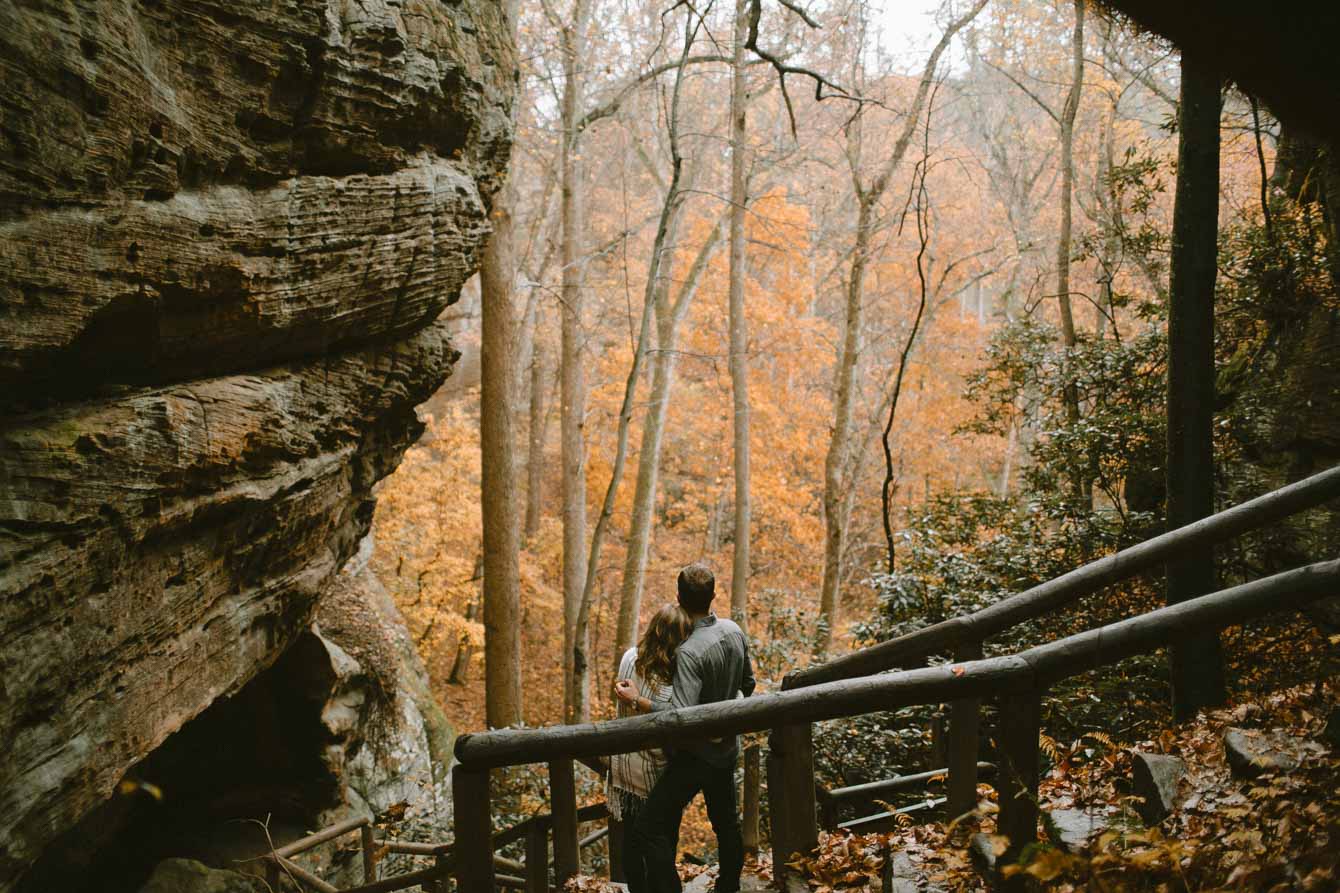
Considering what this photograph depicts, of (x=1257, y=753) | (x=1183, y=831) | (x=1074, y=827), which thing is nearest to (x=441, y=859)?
(x=1074, y=827)

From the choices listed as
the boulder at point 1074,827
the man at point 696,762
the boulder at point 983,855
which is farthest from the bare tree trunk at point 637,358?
the boulder at point 983,855

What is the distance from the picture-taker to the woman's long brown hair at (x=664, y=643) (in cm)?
400

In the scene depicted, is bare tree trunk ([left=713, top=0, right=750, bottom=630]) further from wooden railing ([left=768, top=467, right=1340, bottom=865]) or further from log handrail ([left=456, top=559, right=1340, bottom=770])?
log handrail ([left=456, top=559, right=1340, bottom=770])

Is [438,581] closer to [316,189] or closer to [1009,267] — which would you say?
[316,189]

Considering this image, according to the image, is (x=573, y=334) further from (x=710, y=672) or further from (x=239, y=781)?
(x=710, y=672)

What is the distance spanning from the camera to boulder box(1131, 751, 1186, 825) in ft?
9.45

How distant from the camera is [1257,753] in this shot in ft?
9.77

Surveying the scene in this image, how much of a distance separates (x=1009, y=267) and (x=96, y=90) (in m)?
29.0

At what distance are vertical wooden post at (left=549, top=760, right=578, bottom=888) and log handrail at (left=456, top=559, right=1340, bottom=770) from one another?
57 cm

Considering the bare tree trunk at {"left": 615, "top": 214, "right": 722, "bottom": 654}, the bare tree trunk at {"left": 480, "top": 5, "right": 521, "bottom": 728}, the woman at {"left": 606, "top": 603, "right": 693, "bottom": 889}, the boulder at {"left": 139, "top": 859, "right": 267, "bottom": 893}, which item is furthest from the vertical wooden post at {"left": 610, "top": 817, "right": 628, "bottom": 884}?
the bare tree trunk at {"left": 615, "top": 214, "right": 722, "bottom": 654}

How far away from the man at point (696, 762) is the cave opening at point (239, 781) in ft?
18.8

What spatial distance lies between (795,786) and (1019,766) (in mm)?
1089

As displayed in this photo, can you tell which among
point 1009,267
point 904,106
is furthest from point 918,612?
point 1009,267

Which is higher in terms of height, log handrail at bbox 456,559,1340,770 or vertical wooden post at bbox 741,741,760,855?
log handrail at bbox 456,559,1340,770
